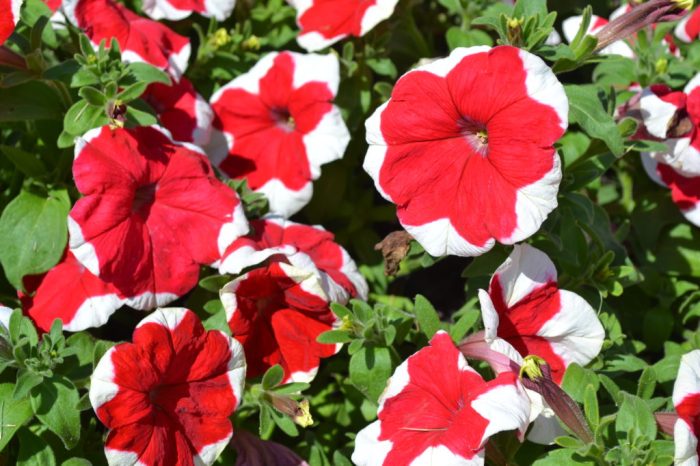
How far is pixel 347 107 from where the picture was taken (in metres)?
3.24

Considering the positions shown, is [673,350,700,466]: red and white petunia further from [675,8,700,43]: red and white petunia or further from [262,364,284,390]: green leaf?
[675,8,700,43]: red and white petunia

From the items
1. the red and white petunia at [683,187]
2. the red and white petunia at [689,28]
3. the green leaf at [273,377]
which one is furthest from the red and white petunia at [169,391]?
the red and white petunia at [689,28]

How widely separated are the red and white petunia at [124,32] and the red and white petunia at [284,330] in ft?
2.90

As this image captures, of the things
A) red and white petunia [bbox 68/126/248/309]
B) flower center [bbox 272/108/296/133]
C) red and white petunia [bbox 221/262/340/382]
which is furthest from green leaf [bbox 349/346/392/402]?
flower center [bbox 272/108/296/133]

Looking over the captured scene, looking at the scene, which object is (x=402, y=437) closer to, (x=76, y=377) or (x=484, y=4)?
(x=76, y=377)

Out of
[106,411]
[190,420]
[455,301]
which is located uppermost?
[106,411]

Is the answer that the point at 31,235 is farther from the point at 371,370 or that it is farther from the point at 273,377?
the point at 371,370

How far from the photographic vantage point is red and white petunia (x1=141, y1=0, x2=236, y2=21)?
3080 millimetres

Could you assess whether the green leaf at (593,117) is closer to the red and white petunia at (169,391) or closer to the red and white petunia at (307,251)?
the red and white petunia at (307,251)

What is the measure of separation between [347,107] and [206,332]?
46.4 inches

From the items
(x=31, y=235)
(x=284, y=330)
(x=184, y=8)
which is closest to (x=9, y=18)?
(x=31, y=235)

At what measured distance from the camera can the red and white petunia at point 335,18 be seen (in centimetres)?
302

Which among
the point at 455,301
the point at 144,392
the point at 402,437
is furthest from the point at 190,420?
the point at 455,301

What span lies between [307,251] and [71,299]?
717 millimetres
